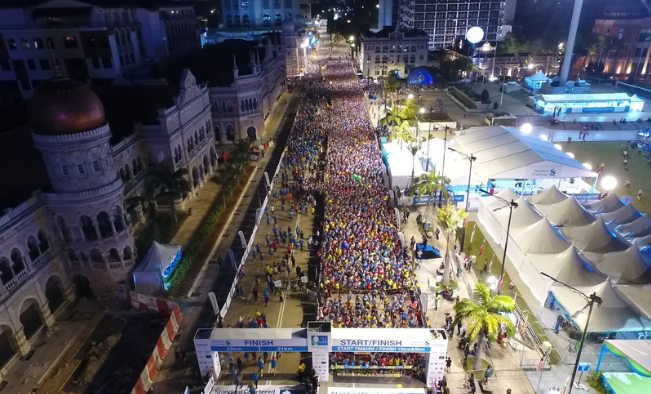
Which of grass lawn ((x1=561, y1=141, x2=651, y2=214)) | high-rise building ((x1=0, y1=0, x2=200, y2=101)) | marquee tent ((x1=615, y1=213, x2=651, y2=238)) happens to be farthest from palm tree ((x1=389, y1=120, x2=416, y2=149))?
high-rise building ((x1=0, y1=0, x2=200, y2=101))

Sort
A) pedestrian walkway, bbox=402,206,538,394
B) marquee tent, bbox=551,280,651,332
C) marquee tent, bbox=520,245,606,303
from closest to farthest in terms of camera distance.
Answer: pedestrian walkway, bbox=402,206,538,394 → marquee tent, bbox=551,280,651,332 → marquee tent, bbox=520,245,606,303

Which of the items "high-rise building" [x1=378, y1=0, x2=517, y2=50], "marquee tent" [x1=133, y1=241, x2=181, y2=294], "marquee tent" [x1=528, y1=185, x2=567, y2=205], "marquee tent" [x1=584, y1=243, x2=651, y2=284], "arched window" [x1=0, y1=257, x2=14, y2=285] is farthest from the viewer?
"high-rise building" [x1=378, y1=0, x2=517, y2=50]

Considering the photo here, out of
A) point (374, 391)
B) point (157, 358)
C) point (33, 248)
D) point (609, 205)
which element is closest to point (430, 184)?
point (609, 205)

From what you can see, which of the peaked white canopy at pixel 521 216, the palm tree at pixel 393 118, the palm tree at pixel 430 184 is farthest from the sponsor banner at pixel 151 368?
the palm tree at pixel 393 118

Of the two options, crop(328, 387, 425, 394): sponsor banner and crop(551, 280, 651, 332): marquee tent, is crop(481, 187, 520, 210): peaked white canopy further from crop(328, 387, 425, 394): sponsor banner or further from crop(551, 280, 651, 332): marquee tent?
crop(328, 387, 425, 394): sponsor banner

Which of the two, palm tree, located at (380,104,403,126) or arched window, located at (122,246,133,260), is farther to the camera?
palm tree, located at (380,104,403,126)

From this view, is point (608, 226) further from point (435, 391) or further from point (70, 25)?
point (70, 25)

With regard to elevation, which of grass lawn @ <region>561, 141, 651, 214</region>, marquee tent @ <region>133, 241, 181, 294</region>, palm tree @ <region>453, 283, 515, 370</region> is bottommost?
grass lawn @ <region>561, 141, 651, 214</region>

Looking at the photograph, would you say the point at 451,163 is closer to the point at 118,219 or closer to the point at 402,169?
the point at 402,169

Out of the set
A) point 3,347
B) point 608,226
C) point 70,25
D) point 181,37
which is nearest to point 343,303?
point 3,347
